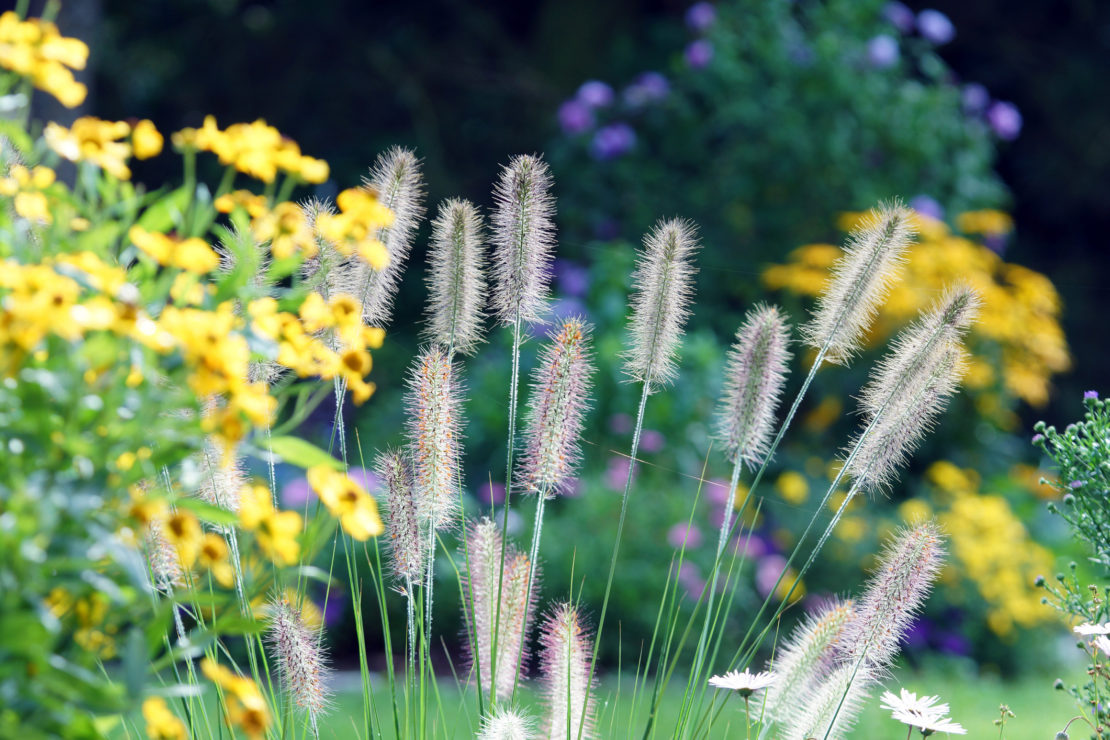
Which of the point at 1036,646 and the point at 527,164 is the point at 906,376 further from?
the point at 1036,646

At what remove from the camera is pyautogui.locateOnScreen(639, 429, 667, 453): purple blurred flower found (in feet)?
15.5

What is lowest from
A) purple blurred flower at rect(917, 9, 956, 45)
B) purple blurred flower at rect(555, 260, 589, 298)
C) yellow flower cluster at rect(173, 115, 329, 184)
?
yellow flower cluster at rect(173, 115, 329, 184)

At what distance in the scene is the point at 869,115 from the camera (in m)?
6.14

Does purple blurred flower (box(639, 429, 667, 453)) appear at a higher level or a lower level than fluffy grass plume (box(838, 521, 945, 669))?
higher

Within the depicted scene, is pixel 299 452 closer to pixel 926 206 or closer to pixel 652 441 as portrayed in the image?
pixel 652 441

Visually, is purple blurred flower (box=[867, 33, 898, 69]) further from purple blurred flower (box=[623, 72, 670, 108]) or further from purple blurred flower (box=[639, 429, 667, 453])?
purple blurred flower (box=[639, 429, 667, 453])

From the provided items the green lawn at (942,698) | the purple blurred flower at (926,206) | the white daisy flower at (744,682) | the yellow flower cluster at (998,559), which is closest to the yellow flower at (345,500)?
the white daisy flower at (744,682)

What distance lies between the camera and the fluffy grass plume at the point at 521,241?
1.51 m

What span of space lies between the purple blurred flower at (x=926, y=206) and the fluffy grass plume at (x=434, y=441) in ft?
15.8

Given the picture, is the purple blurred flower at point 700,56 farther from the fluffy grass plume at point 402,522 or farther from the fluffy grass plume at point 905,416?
the fluffy grass plume at point 402,522

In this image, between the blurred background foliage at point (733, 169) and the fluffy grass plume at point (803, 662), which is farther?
the blurred background foliage at point (733, 169)

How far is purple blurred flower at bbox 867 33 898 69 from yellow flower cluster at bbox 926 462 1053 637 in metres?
2.56

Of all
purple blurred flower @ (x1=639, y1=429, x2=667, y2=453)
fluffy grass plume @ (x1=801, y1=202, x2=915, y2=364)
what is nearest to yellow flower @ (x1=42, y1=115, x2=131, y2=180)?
fluffy grass plume @ (x1=801, y1=202, x2=915, y2=364)

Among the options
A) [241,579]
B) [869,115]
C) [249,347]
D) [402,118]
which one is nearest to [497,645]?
[241,579]
